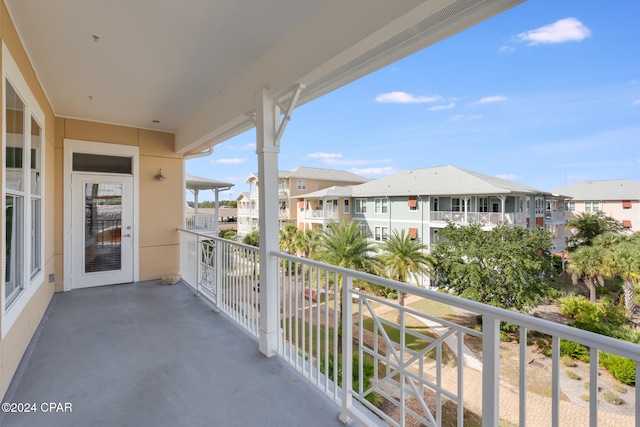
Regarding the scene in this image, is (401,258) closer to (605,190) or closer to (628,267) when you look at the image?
(628,267)

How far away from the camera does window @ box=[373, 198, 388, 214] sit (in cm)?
1762

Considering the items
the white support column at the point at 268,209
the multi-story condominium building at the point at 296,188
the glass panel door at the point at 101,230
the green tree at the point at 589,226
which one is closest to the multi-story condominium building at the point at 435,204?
the multi-story condominium building at the point at 296,188

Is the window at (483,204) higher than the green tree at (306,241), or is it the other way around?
the window at (483,204)

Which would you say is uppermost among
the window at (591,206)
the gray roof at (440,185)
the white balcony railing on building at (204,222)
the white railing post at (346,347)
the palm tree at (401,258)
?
the gray roof at (440,185)

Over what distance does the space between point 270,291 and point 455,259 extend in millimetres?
11456

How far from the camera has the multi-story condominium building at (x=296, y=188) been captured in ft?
68.0

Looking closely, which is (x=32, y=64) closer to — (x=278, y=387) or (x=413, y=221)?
(x=278, y=387)

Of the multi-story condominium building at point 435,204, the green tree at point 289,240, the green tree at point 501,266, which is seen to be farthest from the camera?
the green tree at point 289,240

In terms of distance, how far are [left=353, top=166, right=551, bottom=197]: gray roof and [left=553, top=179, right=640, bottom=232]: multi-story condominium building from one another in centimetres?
478

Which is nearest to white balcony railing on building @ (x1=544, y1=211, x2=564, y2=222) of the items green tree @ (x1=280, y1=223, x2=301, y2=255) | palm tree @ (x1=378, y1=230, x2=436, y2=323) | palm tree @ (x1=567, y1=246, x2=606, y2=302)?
palm tree @ (x1=567, y1=246, x2=606, y2=302)

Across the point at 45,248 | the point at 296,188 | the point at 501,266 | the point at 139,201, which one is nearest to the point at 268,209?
the point at 45,248

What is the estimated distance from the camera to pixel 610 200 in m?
16.2

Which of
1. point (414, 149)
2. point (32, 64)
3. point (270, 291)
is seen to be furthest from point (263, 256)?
point (414, 149)

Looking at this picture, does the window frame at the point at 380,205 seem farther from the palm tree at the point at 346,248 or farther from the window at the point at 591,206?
the window at the point at 591,206
